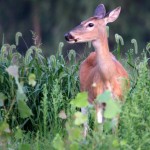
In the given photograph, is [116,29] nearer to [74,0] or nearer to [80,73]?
[74,0]

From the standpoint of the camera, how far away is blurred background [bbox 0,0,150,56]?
27.0 m

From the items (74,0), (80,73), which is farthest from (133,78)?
(74,0)

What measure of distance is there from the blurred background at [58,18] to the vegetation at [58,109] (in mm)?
16315

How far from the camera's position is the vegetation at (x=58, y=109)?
6.33 m

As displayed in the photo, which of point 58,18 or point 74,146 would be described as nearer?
point 74,146

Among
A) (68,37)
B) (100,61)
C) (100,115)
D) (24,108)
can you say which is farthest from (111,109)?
(100,61)

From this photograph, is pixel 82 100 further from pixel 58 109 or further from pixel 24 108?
pixel 58 109

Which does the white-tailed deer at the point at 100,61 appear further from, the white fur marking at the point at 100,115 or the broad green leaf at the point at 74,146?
the broad green leaf at the point at 74,146

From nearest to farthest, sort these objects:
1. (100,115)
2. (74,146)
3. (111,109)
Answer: (111,109) < (74,146) < (100,115)

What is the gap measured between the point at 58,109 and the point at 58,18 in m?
20.1

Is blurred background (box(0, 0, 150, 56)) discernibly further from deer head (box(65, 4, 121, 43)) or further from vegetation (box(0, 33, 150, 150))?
deer head (box(65, 4, 121, 43))

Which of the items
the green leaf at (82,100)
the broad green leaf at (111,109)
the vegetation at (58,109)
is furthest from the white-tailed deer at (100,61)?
the broad green leaf at (111,109)

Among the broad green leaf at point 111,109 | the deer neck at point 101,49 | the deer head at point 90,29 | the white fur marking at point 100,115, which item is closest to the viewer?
the broad green leaf at point 111,109

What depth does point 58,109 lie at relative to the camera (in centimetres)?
888
